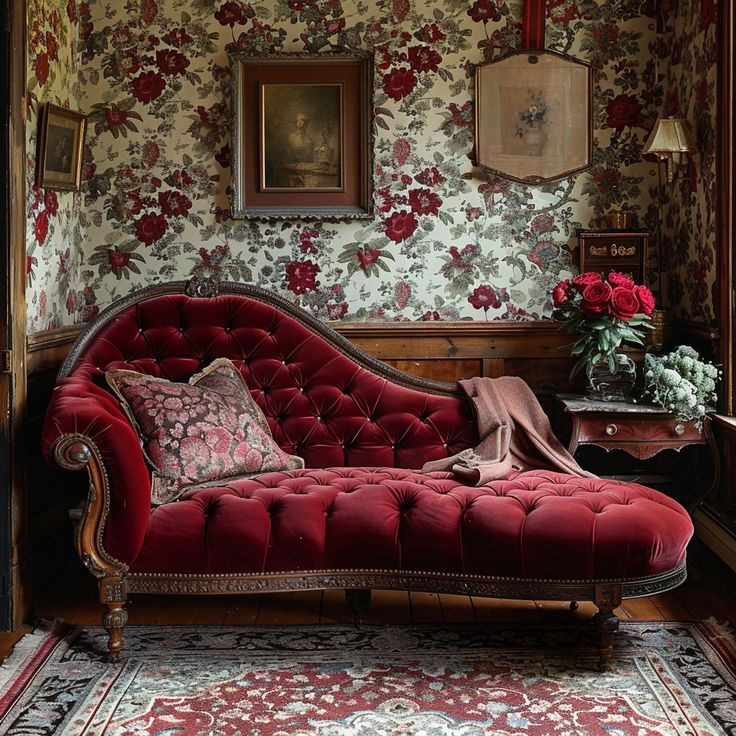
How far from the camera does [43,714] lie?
256 centimetres

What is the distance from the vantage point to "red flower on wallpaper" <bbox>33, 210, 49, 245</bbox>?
11.6 feet

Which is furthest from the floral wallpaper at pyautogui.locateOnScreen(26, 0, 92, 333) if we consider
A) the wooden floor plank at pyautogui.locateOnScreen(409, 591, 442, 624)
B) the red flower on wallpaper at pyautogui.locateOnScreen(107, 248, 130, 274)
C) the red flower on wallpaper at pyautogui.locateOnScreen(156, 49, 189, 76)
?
the wooden floor plank at pyautogui.locateOnScreen(409, 591, 442, 624)

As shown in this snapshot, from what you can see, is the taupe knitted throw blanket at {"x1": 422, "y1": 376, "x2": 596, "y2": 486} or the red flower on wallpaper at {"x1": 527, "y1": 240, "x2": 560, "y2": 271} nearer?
the taupe knitted throw blanket at {"x1": 422, "y1": 376, "x2": 596, "y2": 486}

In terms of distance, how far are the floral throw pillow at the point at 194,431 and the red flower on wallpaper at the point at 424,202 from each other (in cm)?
116

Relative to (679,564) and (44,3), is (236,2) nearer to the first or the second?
(44,3)

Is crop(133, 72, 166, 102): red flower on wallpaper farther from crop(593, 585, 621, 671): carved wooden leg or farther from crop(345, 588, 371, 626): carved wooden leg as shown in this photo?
crop(593, 585, 621, 671): carved wooden leg

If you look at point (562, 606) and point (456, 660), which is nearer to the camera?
point (456, 660)

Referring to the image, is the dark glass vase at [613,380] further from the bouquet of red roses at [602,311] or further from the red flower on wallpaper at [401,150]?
the red flower on wallpaper at [401,150]

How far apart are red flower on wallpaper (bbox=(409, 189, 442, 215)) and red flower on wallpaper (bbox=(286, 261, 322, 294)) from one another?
1.63 feet

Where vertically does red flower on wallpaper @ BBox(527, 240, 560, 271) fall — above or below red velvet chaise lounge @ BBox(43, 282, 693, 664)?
above

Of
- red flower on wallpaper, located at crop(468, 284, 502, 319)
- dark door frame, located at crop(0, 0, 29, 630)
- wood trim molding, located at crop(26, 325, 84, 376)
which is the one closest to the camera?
dark door frame, located at crop(0, 0, 29, 630)

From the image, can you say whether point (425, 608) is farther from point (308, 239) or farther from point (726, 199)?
point (726, 199)

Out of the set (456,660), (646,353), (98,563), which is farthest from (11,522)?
(646,353)

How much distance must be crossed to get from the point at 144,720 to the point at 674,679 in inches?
59.4
